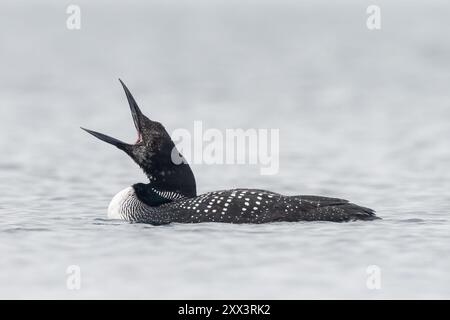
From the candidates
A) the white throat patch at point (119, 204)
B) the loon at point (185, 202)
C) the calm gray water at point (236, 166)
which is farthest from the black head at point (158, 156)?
the calm gray water at point (236, 166)

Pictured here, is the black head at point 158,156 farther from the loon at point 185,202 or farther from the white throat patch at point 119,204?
the white throat patch at point 119,204

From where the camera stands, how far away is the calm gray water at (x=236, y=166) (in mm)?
7973

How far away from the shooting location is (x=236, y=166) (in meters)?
13.3

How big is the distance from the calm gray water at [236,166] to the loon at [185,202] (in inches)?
4.5

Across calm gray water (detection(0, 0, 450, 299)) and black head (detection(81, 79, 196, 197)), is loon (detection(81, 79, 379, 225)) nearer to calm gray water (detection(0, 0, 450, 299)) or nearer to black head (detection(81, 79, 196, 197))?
black head (detection(81, 79, 196, 197))

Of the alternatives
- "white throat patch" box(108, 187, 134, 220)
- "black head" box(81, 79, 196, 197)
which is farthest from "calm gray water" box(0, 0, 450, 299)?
"black head" box(81, 79, 196, 197)

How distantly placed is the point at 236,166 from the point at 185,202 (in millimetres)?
4004

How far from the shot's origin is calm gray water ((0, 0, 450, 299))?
797cm

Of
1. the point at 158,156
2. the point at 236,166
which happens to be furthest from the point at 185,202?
the point at 236,166

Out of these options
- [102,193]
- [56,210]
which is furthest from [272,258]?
[102,193]

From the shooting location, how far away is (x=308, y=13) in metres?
49.8

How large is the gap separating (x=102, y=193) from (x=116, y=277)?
3.72 m

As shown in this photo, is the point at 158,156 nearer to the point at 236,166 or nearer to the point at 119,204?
the point at 119,204
